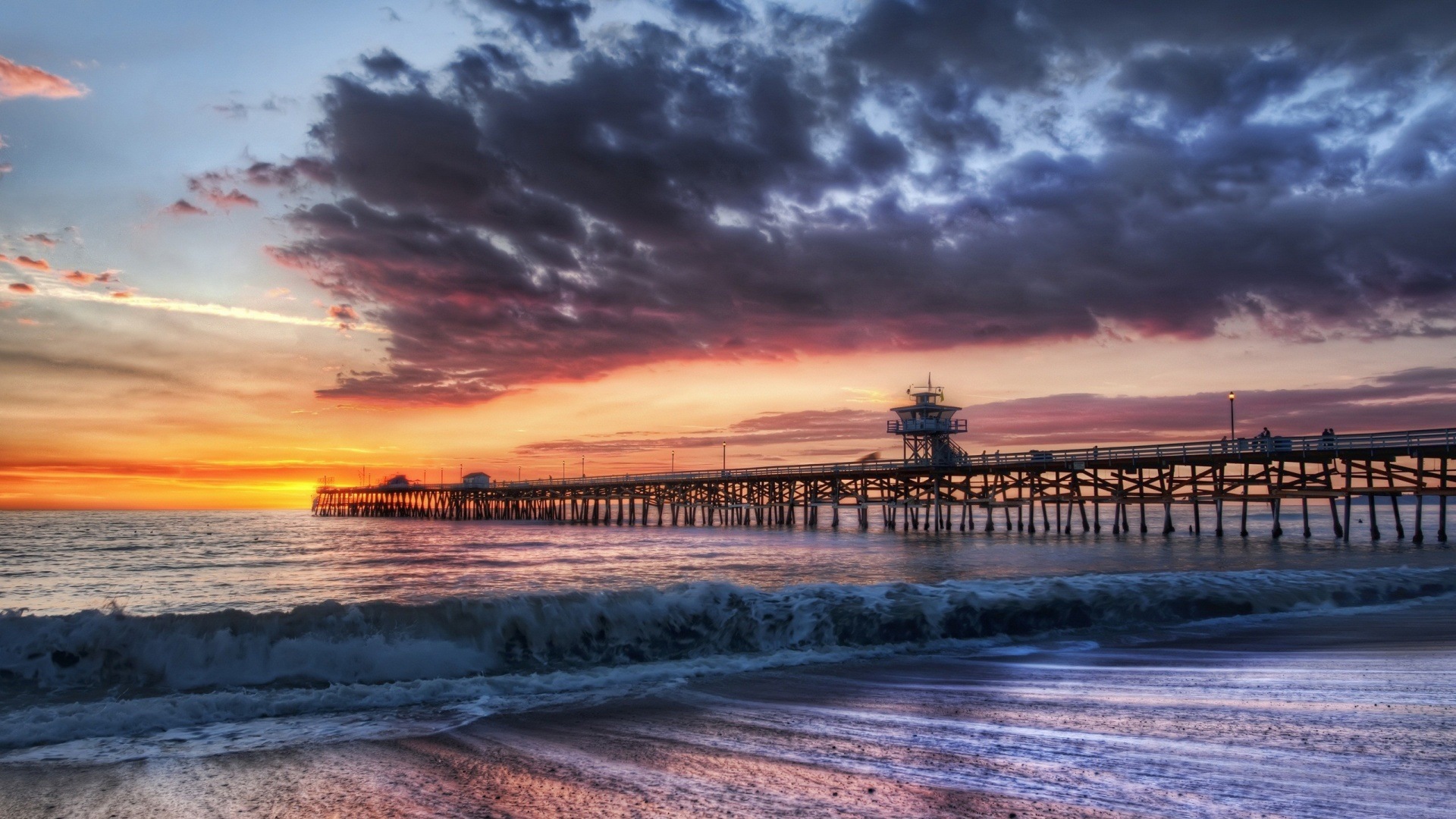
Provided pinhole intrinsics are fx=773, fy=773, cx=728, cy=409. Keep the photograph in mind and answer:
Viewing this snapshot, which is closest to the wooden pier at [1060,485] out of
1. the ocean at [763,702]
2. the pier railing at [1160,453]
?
the pier railing at [1160,453]

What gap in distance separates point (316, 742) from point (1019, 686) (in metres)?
6.08

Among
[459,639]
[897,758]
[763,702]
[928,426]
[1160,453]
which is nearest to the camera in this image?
[897,758]

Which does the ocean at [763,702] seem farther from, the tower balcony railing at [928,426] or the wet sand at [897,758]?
the tower balcony railing at [928,426]

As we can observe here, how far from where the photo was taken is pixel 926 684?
7586 mm

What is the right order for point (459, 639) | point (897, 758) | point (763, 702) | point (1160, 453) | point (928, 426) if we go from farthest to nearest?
point (928, 426)
point (1160, 453)
point (459, 639)
point (763, 702)
point (897, 758)

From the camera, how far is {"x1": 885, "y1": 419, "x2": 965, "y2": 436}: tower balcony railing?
56406mm

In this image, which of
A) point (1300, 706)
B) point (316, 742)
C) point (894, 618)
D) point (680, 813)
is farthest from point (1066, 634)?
point (316, 742)

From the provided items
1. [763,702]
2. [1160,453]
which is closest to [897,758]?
[763,702]

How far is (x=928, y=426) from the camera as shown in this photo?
56.4 meters

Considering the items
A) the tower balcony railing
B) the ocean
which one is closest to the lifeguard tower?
the tower balcony railing

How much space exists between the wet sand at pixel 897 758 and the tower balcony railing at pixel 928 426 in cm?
4924

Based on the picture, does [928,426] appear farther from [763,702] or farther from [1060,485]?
[763,702]

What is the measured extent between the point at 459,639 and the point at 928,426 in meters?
50.4

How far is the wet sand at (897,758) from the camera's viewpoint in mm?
4215
